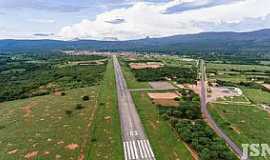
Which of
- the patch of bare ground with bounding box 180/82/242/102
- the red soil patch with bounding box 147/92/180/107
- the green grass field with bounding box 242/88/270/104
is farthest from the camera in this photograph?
the patch of bare ground with bounding box 180/82/242/102

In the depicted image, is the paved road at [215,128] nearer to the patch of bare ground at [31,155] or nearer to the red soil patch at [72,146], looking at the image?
the red soil patch at [72,146]

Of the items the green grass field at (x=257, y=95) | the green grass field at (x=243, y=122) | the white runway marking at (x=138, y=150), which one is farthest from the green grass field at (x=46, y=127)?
the green grass field at (x=257, y=95)

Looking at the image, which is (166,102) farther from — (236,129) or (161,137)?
(161,137)

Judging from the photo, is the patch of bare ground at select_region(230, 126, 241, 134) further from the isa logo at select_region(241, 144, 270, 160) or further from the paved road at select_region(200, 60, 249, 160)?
the isa logo at select_region(241, 144, 270, 160)

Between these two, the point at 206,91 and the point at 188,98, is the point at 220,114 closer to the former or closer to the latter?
the point at 188,98

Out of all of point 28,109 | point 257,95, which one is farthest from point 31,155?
point 257,95

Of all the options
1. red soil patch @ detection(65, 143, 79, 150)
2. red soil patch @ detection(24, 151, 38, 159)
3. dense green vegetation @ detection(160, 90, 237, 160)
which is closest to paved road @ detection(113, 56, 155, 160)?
dense green vegetation @ detection(160, 90, 237, 160)

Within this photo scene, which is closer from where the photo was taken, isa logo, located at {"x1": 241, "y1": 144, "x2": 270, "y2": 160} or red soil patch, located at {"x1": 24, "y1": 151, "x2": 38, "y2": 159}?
red soil patch, located at {"x1": 24, "y1": 151, "x2": 38, "y2": 159}
